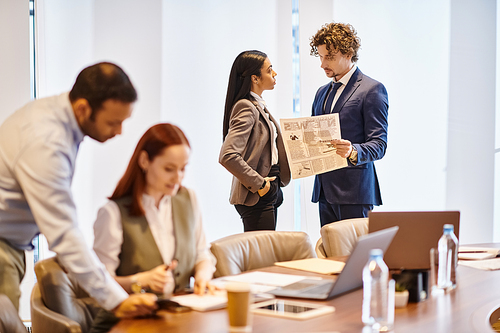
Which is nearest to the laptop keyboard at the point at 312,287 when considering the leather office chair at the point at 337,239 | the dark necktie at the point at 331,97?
the leather office chair at the point at 337,239

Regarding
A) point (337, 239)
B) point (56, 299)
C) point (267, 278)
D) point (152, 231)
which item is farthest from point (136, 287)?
point (337, 239)

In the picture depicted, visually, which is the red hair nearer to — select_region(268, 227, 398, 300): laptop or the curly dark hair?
select_region(268, 227, 398, 300): laptop

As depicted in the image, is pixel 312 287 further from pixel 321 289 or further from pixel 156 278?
pixel 156 278

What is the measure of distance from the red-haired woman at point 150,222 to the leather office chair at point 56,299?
235mm

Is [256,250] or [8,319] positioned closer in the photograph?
[8,319]

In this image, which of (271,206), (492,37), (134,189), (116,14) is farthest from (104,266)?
(492,37)

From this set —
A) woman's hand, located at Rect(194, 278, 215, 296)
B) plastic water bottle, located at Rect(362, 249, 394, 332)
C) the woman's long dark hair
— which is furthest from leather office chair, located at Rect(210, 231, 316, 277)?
the woman's long dark hair

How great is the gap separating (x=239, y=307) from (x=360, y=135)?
7.05ft

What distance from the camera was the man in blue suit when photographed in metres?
3.12

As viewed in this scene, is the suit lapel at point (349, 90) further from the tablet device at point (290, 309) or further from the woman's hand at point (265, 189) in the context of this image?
the tablet device at point (290, 309)

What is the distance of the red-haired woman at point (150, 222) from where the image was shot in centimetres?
150

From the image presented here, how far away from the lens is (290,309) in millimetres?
1475

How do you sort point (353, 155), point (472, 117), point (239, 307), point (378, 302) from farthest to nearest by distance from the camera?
point (472, 117) → point (353, 155) → point (378, 302) → point (239, 307)

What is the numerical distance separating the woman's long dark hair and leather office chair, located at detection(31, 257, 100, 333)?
169 cm
